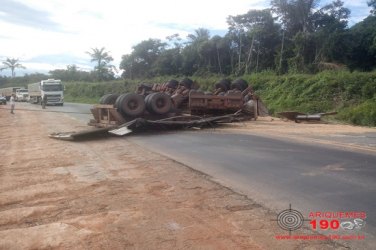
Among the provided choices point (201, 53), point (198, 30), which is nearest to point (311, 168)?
point (201, 53)

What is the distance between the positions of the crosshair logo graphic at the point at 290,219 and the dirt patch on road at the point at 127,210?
0.11m

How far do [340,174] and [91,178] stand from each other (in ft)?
14.6

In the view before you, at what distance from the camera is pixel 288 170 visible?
823 centimetres

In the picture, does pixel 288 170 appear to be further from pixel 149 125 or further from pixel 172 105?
pixel 172 105

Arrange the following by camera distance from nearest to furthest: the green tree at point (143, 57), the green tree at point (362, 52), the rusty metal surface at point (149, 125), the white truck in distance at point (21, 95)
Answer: the rusty metal surface at point (149, 125) → the green tree at point (362, 52) → the white truck in distance at point (21, 95) → the green tree at point (143, 57)

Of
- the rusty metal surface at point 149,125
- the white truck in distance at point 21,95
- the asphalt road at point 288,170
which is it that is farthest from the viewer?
the white truck in distance at point 21,95

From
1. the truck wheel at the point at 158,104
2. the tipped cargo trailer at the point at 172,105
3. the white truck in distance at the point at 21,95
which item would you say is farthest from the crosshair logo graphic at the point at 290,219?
the white truck in distance at the point at 21,95

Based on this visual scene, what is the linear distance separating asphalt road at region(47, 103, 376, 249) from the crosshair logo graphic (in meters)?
0.13

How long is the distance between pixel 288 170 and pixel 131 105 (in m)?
9.06

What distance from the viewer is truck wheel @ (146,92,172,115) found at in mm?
16594

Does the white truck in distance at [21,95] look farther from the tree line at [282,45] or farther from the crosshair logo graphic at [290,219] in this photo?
the crosshair logo graphic at [290,219]

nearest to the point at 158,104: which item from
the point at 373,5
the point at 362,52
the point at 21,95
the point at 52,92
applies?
the point at 362,52

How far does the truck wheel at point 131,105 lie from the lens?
16.0 m

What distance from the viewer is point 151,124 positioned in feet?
52.1
